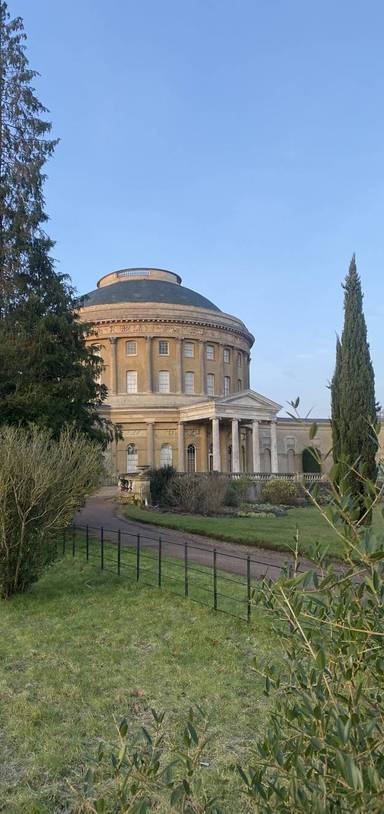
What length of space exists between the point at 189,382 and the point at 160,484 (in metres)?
29.2

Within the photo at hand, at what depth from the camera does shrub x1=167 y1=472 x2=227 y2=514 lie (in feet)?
88.2

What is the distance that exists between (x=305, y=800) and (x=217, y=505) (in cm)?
2549

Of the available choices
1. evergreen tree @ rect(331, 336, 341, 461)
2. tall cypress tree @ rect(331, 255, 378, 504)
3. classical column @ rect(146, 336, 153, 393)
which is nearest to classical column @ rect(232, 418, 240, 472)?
classical column @ rect(146, 336, 153, 393)

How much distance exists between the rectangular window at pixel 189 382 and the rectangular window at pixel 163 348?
307 centimetres

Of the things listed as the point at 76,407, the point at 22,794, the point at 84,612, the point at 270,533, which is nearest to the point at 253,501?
the point at 270,533

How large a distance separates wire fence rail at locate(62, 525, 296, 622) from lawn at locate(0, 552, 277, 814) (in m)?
0.45

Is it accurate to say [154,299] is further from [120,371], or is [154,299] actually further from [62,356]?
[62,356]

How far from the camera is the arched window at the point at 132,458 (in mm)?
53031

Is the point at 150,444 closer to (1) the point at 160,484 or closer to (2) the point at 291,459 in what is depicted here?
(2) the point at 291,459

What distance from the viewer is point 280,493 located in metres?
32.8

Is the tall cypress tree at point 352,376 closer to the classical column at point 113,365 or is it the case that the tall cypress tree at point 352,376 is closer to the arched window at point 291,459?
the classical column at point 113,365

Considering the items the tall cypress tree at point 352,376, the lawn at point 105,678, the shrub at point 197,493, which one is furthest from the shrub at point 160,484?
the lawn at point 105,678

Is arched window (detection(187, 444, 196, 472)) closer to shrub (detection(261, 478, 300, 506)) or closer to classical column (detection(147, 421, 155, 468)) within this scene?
classical column (detection(147, 421, 155, 468))

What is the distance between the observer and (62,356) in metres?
18.8
